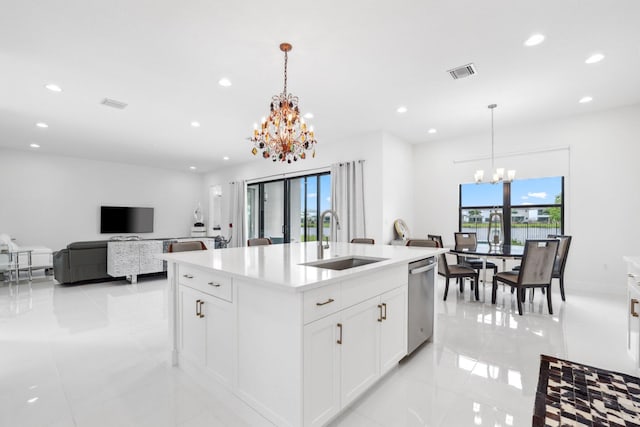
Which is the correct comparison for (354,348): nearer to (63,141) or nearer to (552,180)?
(552,180)

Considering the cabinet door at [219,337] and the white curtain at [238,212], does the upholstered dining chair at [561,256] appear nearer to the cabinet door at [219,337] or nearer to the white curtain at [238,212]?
the cabinet door at [219,337]

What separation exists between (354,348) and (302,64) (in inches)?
114

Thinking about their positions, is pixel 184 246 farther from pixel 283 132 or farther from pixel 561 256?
pixel 561 256

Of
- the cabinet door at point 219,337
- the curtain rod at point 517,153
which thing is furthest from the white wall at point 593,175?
the cabinet door at point 219,337

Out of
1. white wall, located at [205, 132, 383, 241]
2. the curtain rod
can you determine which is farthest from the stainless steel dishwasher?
the curtain rod

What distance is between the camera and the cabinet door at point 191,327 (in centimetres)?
212

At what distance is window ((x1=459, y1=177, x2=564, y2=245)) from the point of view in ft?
17.2

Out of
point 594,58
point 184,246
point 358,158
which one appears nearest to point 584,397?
point 594,58

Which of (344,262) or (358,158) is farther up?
(358,158)

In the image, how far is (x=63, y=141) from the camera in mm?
6230

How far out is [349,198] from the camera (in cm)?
606

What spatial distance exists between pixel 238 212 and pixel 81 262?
13.3 feet

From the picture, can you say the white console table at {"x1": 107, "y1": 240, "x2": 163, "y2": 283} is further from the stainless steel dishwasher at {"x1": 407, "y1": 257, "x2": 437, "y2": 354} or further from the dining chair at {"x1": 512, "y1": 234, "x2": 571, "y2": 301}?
the dining chair at {"x1": 512, "y1": 234, "x2": 571, "y2": 301}

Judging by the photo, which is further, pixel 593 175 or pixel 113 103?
pixel 593 175
